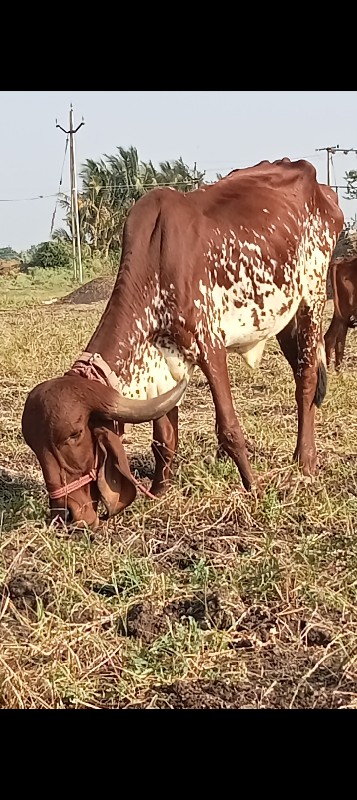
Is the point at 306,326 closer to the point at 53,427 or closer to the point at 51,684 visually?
the point at 53,427

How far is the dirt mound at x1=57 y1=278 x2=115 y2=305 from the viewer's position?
794 inches

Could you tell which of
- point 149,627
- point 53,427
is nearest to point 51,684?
point 149,627

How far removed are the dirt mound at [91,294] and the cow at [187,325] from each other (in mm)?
13703

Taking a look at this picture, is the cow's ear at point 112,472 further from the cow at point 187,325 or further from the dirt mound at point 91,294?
the dirt mound at point 91,294

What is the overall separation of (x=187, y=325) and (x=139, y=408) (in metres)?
0.83

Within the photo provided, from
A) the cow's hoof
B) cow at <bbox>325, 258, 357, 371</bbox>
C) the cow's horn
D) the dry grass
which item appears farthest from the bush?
the cow's horn

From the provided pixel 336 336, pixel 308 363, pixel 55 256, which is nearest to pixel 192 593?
pixel 308 363

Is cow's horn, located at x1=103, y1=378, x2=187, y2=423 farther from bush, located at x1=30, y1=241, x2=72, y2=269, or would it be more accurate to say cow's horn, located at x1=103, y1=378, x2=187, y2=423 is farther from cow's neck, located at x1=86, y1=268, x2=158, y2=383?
bush, located at x1=30, y1=241, x2=72, y2=269

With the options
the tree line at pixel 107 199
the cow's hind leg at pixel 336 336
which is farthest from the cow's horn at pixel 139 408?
the tree line at pixel 107 199

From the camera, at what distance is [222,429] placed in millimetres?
5223

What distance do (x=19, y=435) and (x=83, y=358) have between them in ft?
7.59

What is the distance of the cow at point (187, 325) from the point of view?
14.4 ft

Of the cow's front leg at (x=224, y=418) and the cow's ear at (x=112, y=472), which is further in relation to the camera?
the cow's front leg at (x=224, y=418)

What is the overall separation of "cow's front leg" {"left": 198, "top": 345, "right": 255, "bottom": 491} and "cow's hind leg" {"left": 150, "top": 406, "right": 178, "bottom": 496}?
1.55 ft
